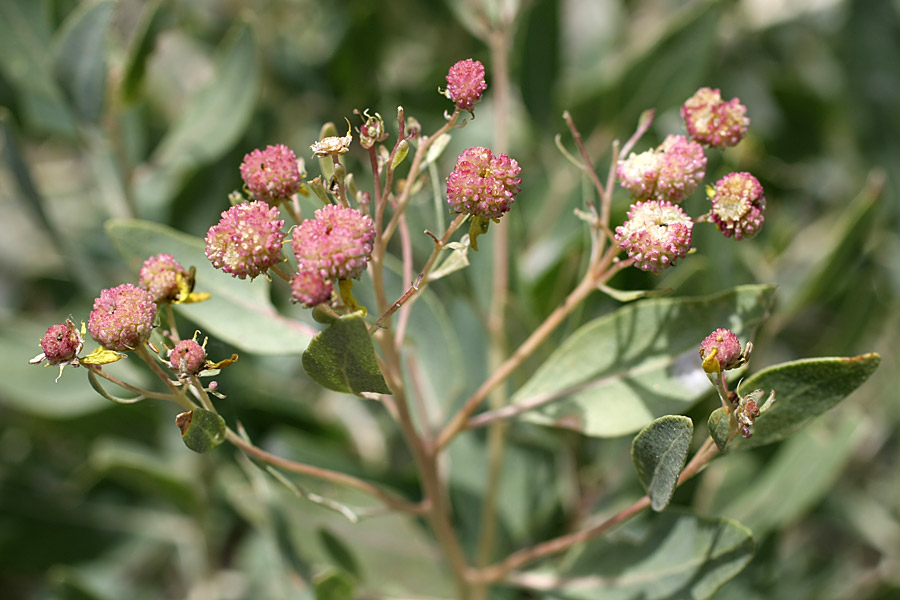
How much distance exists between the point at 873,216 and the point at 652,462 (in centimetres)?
90

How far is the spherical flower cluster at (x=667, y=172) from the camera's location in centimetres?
111

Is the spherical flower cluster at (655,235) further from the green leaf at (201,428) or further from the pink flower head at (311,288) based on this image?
the green leaf at (201,428)

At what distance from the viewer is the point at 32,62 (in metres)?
1.96

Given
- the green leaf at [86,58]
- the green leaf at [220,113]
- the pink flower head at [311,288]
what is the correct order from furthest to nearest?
the green leaf at [220,113]
the green leaf at [86,58]
the pink flower head at [311,288]

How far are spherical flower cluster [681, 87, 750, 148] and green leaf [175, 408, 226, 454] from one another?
2.27 feet

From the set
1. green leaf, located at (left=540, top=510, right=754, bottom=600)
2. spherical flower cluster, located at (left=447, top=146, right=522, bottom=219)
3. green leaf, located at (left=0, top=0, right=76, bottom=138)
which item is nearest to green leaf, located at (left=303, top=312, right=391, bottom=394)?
spherical flower cluster, located at (left=447, top=146, right=522, bottom=219)

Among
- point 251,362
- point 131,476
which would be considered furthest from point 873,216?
point 131,476

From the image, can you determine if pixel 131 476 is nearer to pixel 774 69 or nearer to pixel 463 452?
pixel 463 452

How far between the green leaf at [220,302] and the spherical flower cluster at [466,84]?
484 mm

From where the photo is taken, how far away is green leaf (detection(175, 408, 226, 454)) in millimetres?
1021

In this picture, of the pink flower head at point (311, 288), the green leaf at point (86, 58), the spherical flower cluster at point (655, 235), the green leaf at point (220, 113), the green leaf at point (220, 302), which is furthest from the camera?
the green leaf at point (220, 113)

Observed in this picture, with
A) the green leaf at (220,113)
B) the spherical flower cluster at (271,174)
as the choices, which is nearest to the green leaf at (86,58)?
the green leaf at (220,113)

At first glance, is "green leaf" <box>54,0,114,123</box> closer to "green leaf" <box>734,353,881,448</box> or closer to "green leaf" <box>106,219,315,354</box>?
"green leaf" <box>106,219,315,354</box>

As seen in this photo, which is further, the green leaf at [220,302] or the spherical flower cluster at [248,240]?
the green leaf at [220,302]
